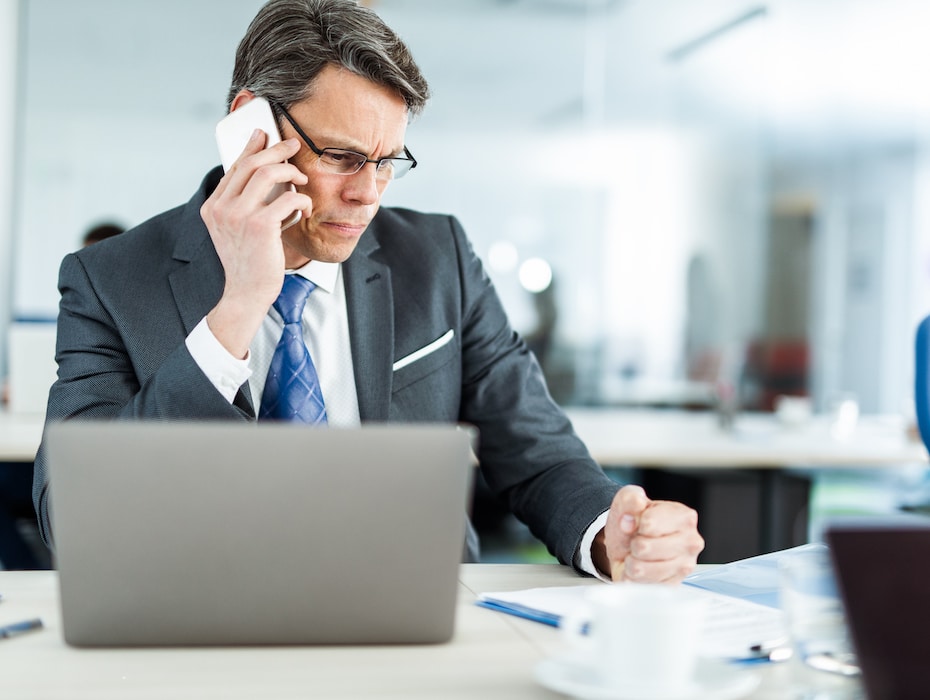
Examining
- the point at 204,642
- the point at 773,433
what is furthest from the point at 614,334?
the point at 204,642

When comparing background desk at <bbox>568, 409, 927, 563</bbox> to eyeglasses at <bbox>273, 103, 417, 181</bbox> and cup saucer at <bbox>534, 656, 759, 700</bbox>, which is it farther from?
cup saucer at <bbox>534, 656, 759, 700</bbox>

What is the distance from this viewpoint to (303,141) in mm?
1650

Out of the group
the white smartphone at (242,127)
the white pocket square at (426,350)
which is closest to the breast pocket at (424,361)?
the white pocket square at (426,350)

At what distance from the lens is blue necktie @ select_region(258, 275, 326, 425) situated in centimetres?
162

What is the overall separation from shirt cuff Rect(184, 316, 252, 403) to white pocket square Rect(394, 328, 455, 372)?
1.33ft

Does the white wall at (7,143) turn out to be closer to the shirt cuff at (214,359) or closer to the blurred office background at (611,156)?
the blurred office background at (611,156)

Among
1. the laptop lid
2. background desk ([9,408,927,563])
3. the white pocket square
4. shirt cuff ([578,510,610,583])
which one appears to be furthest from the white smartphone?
background desk ([9,408,927,563])

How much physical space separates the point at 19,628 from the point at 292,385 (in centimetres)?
68

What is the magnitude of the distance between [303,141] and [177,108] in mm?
4464

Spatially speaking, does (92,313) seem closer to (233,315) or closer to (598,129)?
(233,315)

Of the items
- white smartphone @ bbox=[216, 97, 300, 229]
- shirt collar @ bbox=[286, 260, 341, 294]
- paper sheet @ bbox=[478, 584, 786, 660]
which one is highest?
white smartphone @ bbox=[216, 97, 300, 229]

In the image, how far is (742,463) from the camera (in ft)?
10.0

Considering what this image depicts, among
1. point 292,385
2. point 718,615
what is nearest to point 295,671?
point 718,615

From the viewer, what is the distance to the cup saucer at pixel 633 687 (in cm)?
81
